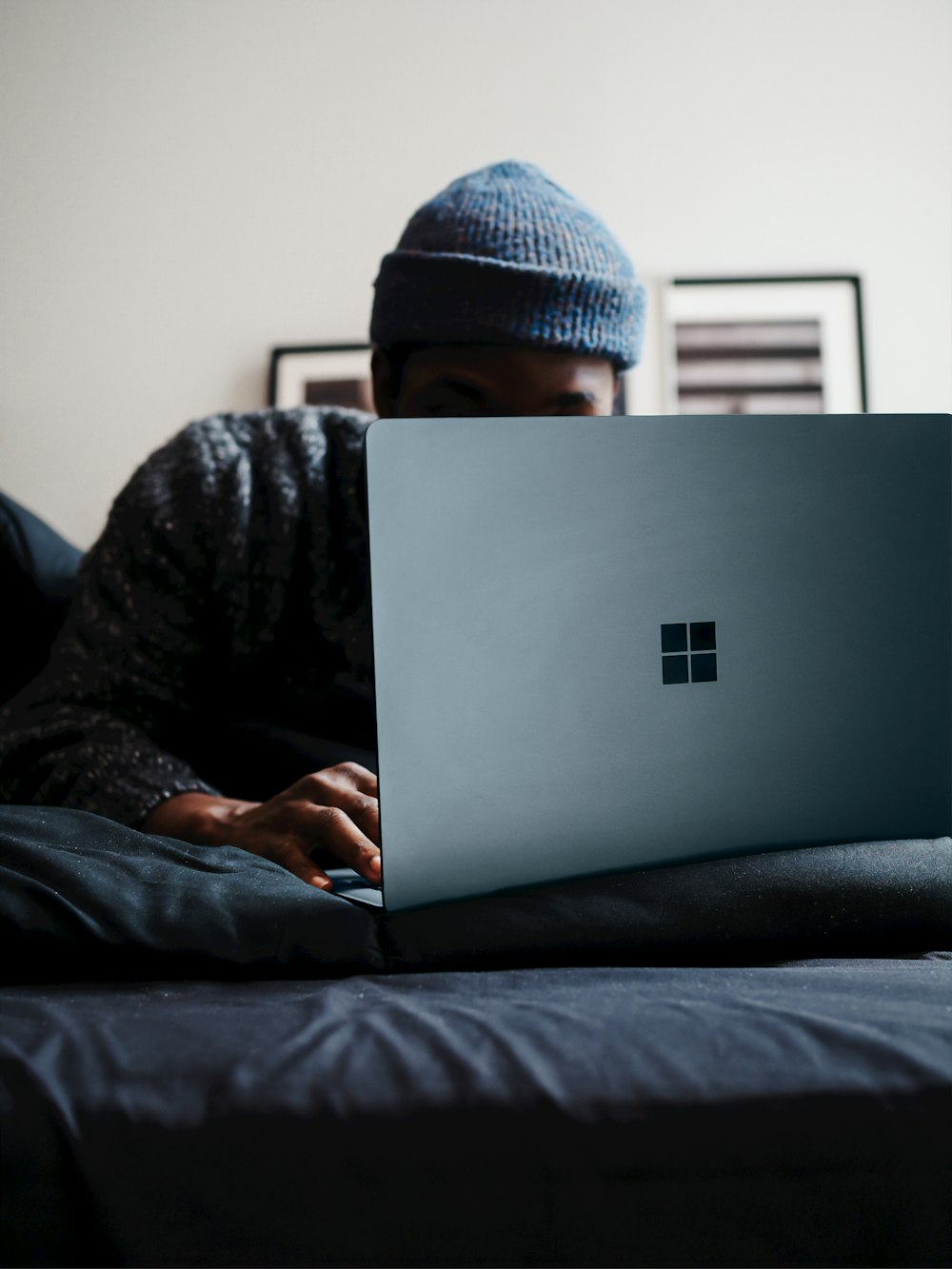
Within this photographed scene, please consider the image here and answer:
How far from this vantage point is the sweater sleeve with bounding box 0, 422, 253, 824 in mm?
889

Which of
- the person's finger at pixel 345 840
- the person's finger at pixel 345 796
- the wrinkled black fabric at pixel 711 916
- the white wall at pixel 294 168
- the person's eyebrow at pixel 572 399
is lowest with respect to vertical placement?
the wrinkled black fabric at pixel 711 916

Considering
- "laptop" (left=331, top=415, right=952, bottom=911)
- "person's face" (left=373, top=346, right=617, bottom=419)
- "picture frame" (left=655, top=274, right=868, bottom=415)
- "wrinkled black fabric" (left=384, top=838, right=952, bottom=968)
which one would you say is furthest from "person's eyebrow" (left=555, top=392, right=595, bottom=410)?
"picture frame" (left=655, top=274, right=868, bottom=415)

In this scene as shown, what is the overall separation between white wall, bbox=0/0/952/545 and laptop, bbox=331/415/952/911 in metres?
1.42

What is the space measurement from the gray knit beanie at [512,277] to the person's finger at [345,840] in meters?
0.58

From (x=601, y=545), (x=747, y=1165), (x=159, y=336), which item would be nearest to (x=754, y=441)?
(x=601, y=545)

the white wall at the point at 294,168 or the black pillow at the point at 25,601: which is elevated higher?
the white wall at the point at 294,168

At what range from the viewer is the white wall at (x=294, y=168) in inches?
71.2

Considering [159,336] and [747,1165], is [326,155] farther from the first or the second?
[747,1165]

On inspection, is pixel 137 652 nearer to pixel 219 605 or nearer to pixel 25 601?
pixel 219 605

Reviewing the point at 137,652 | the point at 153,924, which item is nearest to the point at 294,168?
the point at 137,652

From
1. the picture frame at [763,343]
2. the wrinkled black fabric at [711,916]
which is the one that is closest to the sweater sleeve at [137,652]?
the wrinkled black fabric at [711,916]

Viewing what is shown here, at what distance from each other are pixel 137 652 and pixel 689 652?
0.66 metres

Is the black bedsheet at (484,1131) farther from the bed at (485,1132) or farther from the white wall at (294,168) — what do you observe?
the white wall at (294,168)

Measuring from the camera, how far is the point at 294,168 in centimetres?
183
